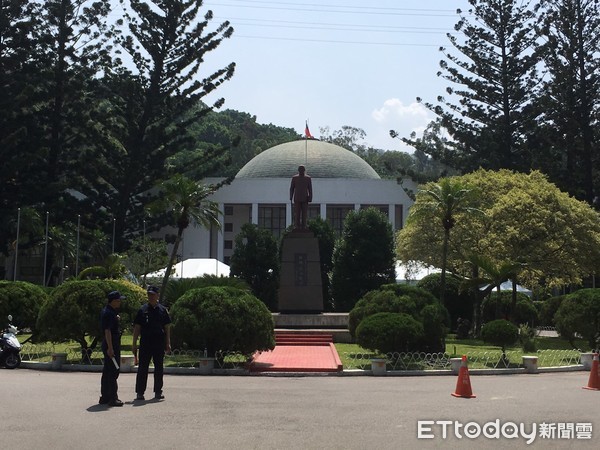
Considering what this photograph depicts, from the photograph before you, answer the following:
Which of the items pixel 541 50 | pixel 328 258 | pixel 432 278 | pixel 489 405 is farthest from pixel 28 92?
pixel 489 405

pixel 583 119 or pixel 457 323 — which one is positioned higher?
pixel 583 119

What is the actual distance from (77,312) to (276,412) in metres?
7.06

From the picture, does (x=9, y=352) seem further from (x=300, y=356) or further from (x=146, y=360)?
(x=300, y=356)

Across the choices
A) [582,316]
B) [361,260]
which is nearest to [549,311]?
Result: [361,260]

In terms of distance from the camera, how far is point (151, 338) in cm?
915

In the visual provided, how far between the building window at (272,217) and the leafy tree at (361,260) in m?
20.9

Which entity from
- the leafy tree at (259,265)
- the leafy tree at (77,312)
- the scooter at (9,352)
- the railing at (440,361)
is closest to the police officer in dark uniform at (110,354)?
the leafy tree at (77,312)

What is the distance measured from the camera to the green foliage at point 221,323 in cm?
1380

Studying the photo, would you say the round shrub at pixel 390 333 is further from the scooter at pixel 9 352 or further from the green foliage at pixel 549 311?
the green foliage at pixel 549 311

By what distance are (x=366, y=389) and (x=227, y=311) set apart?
397 centimetres

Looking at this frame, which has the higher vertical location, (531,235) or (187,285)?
(531,235)

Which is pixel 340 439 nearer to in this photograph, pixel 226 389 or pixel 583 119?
pixel 226 389

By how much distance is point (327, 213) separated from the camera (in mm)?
53156

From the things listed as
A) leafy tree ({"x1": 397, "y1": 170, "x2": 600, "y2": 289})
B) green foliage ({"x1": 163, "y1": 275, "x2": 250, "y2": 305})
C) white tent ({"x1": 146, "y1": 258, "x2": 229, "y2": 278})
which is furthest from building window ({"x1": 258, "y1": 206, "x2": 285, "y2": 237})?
green foliage ({"x1": 163, "y1": 275, "x2": 250, "y2": 305})
